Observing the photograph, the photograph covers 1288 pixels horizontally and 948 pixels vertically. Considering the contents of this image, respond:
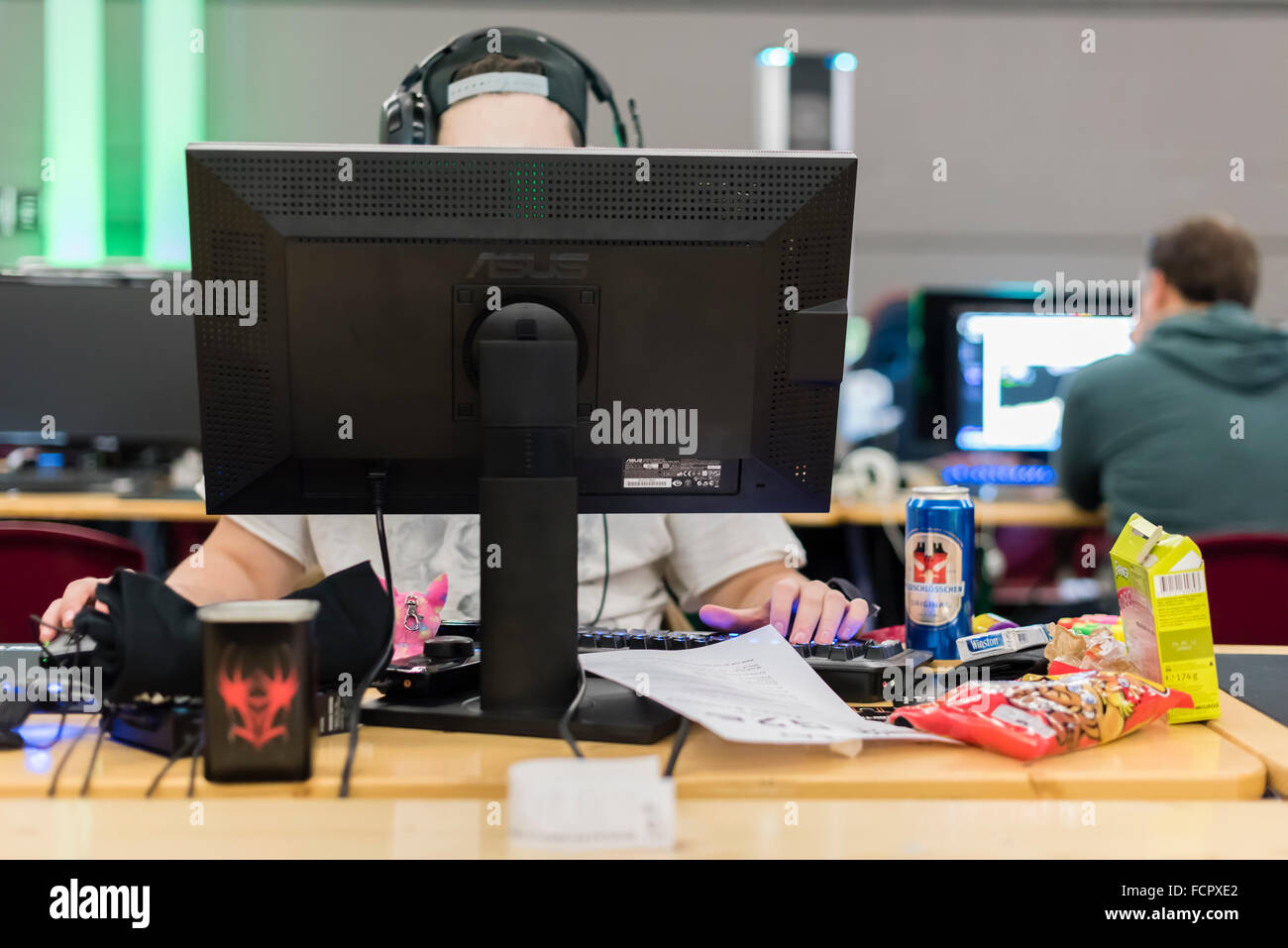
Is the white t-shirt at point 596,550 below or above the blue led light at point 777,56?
below

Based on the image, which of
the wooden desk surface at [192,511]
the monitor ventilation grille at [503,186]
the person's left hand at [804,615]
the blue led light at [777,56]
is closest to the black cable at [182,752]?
the monitor ventilation grille at [503,186]

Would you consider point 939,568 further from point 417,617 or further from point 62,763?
point 62,763

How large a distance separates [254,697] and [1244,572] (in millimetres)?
1466

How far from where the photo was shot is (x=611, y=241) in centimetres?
83

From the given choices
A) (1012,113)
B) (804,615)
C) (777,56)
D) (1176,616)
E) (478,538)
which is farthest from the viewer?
(1012,113)

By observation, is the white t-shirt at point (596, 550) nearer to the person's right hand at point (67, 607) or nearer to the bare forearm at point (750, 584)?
the bare forearm at point (750, 584)

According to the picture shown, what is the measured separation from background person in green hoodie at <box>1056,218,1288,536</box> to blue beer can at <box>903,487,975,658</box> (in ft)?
4.56

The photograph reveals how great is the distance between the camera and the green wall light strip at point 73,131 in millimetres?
3787

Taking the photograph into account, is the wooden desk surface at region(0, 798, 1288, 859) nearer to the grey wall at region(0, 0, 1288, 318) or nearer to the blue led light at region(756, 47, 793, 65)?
the blue led light at region(756, 47, 793, 65)

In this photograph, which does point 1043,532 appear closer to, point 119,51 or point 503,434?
point 503,434

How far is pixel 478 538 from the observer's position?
4.10ft

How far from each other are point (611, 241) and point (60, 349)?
86.8 inches

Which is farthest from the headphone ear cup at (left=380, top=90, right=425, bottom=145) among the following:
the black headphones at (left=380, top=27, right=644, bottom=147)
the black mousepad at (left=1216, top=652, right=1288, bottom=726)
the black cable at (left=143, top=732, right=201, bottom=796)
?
the black mousepad at (left=1216, top=652, right=1288, bottom=726)

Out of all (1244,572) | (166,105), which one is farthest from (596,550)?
→ (166,105)
